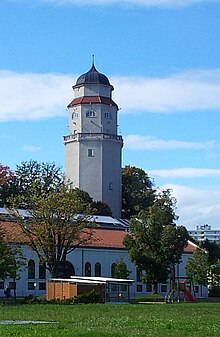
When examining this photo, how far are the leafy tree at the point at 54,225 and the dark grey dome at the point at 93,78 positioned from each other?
52020 mm

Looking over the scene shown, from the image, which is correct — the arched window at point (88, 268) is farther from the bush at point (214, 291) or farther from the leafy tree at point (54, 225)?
the bush at point (214, 291)

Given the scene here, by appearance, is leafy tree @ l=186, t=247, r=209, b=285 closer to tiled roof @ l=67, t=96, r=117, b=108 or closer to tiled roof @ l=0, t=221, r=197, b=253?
tiled roof @ l=0, t=221, r=197, b=253

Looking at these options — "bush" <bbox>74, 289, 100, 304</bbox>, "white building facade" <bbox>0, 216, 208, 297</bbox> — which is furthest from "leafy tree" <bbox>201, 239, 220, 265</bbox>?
"bush" <bbox>74, 289, 100, 304</bbox>

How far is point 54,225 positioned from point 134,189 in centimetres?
5370

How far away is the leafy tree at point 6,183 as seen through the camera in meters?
115

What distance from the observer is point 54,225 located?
73.9 meters

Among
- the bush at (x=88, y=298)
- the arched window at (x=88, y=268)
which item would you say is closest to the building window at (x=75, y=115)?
the arched window at (x=88, y=268)

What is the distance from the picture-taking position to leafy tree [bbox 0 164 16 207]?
377 ft

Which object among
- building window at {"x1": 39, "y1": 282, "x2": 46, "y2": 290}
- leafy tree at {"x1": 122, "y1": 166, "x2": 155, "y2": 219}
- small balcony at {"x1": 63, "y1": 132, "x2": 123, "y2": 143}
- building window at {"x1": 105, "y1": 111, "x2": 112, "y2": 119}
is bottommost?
building window at {"x1": 39, "y1": 282, "x2": 46, "y2": 290}

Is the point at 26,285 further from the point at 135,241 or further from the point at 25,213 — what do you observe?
the point at 135,241

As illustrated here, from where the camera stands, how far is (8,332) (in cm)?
2498

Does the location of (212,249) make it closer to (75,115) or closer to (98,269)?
(98,269)

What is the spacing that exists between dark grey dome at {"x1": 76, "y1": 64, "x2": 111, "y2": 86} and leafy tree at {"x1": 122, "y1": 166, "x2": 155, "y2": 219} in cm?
1471

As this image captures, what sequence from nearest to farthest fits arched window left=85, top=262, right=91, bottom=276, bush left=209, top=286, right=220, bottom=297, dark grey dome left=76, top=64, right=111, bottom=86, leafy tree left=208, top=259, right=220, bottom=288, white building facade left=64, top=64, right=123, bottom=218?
1. leafy tree left=208, top=259, right=220, bottom=288
2. arched window left=85, top=262, right=91, bottom=276
3. bush left=209, top=286, right=220, bottom=297
4. white building facade left=64, top=64, right=123, bottom=218
5. dark grey dome left=76, top=64, right=111, bottom=86
